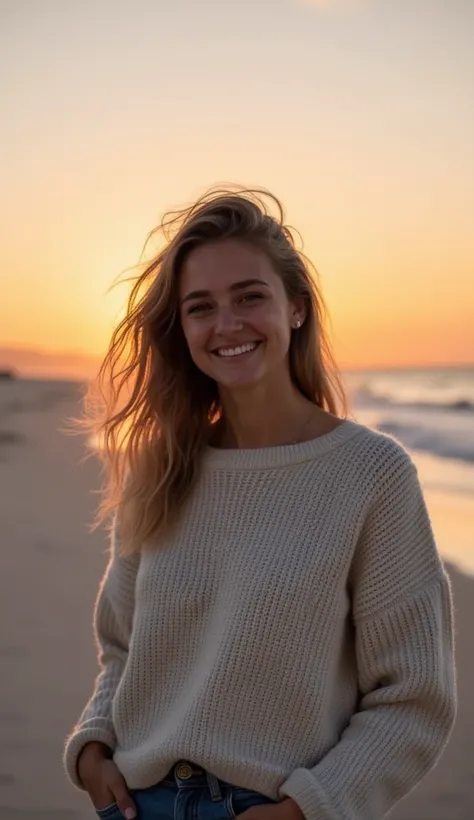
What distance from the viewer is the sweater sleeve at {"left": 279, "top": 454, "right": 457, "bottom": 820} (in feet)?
6.98

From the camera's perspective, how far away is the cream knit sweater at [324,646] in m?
2.14

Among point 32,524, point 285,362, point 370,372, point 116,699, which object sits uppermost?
point 370,372

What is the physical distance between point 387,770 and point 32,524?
26.3ft

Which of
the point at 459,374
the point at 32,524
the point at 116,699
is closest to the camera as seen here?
the point at 116,699

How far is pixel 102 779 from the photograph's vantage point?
246 cm

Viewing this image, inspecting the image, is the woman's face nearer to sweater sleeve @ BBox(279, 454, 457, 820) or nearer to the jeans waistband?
sweater sleeve @ BBox(279, 454, 457, 820)

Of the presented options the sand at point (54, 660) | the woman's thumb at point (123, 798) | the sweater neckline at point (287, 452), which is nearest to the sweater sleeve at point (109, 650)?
the woman's thumb at point (123, 798)

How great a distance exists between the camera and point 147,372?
9.16ft

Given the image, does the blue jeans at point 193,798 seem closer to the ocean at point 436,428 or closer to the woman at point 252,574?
the woman at point 252,574

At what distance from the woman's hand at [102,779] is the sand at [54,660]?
1731mm

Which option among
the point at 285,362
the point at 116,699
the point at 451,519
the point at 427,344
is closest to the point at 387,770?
the point at 116,699

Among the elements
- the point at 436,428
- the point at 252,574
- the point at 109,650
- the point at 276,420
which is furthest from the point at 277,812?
the point at 436,428

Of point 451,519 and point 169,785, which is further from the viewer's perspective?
point 451,519

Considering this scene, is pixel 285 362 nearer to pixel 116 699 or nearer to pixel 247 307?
pixel 247 307
